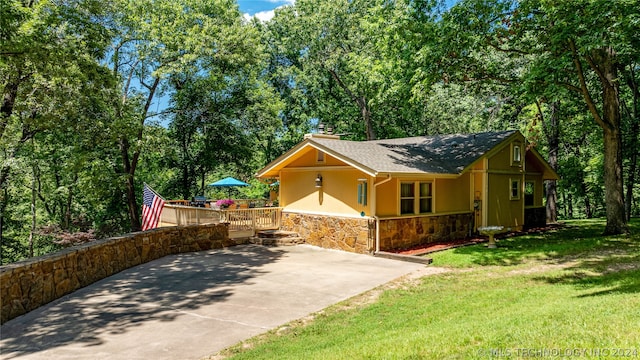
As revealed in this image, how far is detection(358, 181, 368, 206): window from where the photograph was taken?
13356 millimetres

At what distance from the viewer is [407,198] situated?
46.3 ft

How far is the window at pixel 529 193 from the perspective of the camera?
19.1 meters

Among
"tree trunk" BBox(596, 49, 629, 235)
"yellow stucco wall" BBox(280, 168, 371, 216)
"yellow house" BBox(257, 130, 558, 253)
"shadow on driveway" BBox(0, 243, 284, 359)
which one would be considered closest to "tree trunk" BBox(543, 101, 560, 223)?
"yellow house" BBox(257, 130, 558, 253)

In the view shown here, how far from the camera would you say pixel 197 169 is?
Answer: 83.6 ft

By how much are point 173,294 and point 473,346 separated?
6.17m

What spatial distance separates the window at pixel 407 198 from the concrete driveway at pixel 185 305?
266 cm

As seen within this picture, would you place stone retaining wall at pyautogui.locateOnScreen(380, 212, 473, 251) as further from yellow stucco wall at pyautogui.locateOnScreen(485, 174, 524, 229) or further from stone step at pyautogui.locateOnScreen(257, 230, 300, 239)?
stone step at pyautogui.locateOnScreen(257, 230, 300, 239)

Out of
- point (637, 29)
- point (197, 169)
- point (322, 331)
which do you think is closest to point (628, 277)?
point (322, 331)

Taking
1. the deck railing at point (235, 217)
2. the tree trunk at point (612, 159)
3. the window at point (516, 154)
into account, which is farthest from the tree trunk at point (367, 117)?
the tree trunk at point (612, 159)

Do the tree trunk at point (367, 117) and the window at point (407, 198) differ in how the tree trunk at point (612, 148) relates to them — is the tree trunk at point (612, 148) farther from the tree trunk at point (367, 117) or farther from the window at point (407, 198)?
the tree trunk at point (367, 117)

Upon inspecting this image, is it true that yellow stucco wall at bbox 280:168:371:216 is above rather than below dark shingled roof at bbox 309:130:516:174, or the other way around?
below

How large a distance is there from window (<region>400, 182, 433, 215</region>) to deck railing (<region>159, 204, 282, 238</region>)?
515cm

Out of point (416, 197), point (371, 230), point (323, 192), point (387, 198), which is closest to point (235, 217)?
point (323, 192)

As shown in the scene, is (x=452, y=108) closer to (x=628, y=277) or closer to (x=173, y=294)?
(x=628, y=277)
